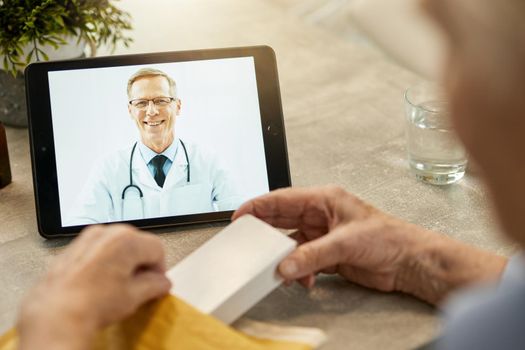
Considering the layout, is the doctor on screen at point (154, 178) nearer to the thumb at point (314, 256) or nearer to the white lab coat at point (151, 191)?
the white lab coat at point (151, 191)

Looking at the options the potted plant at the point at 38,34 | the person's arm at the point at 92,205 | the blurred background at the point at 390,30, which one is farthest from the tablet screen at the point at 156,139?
the blurred background at the point at 390,30

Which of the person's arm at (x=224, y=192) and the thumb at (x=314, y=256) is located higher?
the person's arm at (x=224, y=192)

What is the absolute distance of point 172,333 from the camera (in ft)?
2.87

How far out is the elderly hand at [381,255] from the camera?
3.21 feet

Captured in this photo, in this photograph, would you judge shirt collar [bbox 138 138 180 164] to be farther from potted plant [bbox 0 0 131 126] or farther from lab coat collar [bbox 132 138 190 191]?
potted plant [bbox 0 0 131 126]

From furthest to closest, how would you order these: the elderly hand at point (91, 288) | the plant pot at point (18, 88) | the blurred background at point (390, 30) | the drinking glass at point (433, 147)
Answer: the blurred background at point (390, 30) → the plant pot at point (18, 88) → the drinking glass at point (433, 147) → the elderly hand at point (91, 288)

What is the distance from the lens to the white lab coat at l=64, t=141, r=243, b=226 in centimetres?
113

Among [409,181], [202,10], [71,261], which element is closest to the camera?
[71,261]

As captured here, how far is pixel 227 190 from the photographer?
114cm

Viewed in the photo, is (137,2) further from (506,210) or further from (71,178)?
(506,210)

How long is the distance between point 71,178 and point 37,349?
41 cm

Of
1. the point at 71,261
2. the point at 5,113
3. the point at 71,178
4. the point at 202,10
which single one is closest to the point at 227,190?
the point at 71,178

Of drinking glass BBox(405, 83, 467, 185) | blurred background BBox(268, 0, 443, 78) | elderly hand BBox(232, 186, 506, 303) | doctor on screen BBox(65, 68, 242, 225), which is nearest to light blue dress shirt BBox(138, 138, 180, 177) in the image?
doctor on screen BBox(65, 68, 242, 225)

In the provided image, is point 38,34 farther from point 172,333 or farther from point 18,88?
point 172,333
